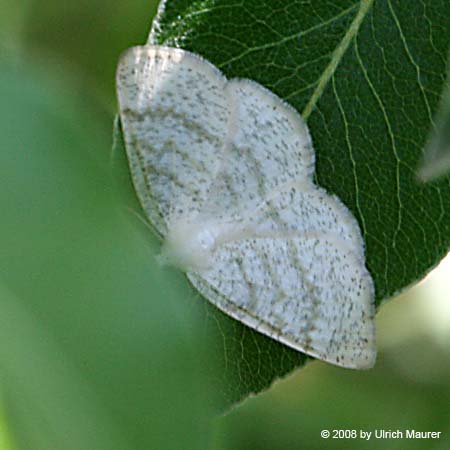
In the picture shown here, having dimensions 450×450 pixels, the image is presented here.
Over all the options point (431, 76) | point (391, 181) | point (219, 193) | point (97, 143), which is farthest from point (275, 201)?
point (97, 143)

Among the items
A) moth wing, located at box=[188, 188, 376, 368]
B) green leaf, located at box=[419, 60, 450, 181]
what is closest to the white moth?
moth wing, located at box=[188, 188, 376, 368]

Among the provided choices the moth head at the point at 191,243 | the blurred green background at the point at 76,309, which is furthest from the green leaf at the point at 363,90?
the blurred green background at the point at 76,309

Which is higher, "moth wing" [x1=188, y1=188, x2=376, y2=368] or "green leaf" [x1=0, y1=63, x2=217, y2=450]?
"green leaf" [x1=0, y1=63, x2=217, y2=450]

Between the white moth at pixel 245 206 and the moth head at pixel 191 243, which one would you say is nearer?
the white moth at pixel 245 206

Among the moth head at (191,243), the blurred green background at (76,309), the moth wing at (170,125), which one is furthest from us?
the moth head at (191,243)

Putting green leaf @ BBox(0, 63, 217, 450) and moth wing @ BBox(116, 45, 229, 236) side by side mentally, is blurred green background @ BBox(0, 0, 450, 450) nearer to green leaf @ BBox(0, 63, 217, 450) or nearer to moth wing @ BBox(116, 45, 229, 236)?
green leaf @ BBox(0, 63, 217, 450)

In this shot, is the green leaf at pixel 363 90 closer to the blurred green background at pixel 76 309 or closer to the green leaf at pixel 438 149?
the green leaf at pixel 438 149

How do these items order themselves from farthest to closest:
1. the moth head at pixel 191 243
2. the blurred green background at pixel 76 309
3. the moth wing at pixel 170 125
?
the moth head at pixel 191 243 → the moth wing at pixel 170 125 → the blurred green background at pixel 76 309
